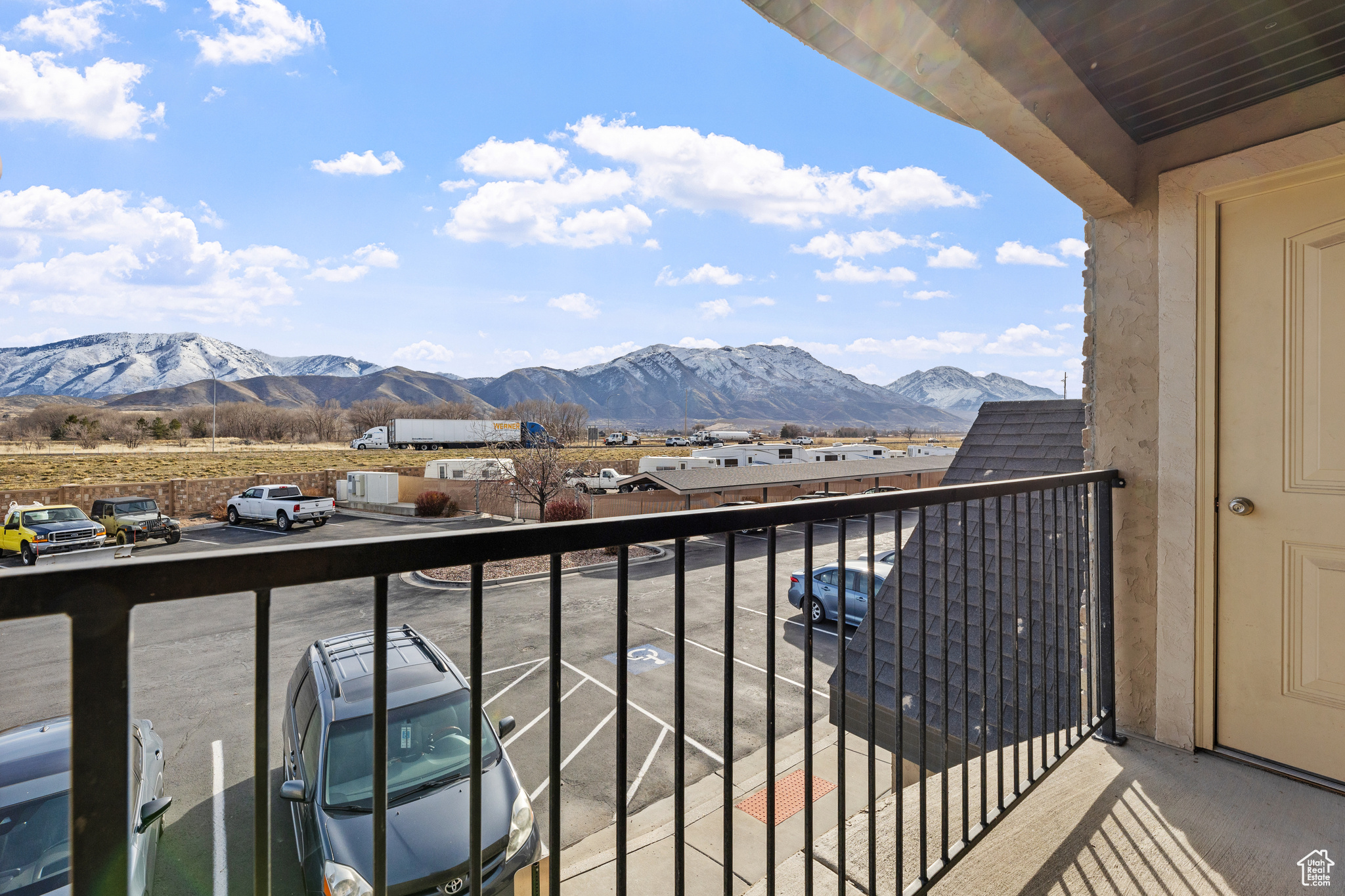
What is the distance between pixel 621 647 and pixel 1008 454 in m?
5.72

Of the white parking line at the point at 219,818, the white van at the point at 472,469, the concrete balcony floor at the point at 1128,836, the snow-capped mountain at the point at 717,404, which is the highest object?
the snow-capped mountain at the point at 717,404

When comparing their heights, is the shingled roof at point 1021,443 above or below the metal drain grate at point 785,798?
above

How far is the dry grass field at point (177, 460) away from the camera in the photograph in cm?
2367

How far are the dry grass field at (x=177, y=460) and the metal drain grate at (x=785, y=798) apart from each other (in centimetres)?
1986

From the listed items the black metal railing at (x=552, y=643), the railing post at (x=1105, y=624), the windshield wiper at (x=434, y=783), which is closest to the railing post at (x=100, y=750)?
the black metal railing at (x=552, y=643)

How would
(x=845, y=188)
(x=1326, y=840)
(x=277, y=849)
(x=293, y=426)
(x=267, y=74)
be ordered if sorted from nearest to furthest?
(x=1326, y=840)
(x=277, y=849)
(x=267, y=74)
(x=845, y=188)
(x=293, y=426)

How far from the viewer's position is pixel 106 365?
6511 inches

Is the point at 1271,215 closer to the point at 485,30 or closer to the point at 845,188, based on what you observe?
the point at 485,30

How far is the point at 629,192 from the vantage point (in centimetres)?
6875

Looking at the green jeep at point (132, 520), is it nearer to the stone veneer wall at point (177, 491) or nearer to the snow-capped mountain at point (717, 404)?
the stone veneer wall at point (177, 491)

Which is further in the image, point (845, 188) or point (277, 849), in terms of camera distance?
point (845, 188)

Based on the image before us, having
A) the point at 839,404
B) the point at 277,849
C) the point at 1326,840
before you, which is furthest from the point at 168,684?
the point at 839,404

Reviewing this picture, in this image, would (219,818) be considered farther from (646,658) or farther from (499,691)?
(646,658)

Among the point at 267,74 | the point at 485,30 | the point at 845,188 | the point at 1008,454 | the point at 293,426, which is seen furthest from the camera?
the point at 293,426
